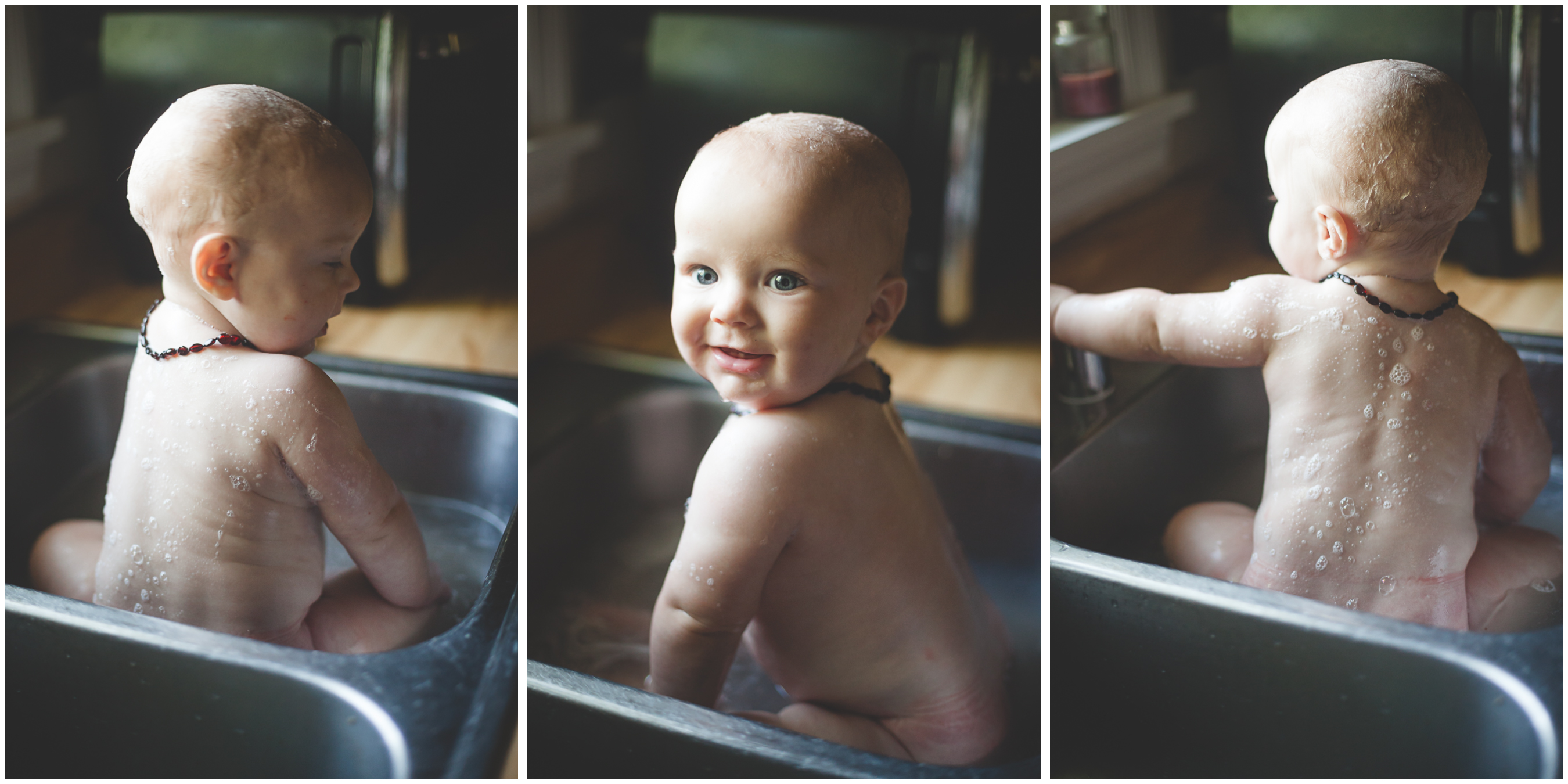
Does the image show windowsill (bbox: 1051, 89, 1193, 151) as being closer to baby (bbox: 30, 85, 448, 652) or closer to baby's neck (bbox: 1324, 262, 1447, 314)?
baby's neck (bbox: 1324, 262, 1447, 314)

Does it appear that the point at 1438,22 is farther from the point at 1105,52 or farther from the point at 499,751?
the point at 499,751

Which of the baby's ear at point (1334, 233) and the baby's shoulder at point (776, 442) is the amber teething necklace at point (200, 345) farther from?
the baby's ear at point (1334, 233)

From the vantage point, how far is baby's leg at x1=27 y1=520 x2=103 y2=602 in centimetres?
59

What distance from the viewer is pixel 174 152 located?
471 millimetres

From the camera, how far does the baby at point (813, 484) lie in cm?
50

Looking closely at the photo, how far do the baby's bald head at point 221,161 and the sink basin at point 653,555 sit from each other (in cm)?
26

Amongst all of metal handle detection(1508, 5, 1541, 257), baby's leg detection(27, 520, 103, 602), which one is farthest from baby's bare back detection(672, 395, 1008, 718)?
metal handle detection(1508, 5, 1541, 257)

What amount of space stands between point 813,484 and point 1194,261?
28cm

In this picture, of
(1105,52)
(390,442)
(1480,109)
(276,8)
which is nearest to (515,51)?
(276,8)

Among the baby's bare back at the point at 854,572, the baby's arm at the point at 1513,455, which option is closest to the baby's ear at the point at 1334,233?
the baby's arm at the point at 1513,455

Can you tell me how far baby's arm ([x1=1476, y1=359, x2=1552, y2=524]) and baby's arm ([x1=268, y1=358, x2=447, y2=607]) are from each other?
23.3 inches

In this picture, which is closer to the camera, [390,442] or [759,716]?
[759,716]

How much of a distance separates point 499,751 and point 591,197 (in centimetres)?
50

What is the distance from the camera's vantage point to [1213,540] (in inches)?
24.3
